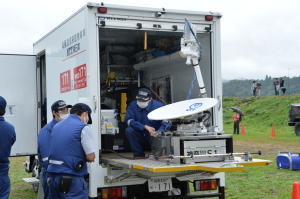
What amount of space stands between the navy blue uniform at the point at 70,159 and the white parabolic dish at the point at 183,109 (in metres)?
1.19

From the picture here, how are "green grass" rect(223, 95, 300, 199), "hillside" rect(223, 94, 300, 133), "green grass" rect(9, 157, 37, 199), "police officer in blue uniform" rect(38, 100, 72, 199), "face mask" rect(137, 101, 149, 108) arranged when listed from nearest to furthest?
"police officer in blue uniform" rect(38, 100, 72, 199) < "face mask" rect(137, 101, 149, 108) < "green grass" rect(223, 95, 300, 199) < "green grass" rect(9, 157, 37, 199) < "hillside" rect(223, 94, 300, 133)

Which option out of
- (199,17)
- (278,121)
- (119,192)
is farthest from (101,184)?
(278,121)

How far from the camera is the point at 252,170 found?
1269cm

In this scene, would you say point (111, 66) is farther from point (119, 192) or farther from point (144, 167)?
point (144, 167)

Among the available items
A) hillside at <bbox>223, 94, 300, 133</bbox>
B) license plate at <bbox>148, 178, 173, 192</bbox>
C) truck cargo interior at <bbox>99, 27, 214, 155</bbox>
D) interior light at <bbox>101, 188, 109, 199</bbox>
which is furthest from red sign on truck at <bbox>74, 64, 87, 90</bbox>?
hillside at <bbox>223, 94, 300, 133</bbox>

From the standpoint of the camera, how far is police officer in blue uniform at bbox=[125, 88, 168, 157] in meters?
7.11

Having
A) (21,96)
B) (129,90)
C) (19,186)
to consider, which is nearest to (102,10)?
(21,96)

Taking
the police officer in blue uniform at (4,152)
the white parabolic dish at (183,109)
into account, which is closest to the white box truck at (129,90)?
the white parabolic dish at (183,109)

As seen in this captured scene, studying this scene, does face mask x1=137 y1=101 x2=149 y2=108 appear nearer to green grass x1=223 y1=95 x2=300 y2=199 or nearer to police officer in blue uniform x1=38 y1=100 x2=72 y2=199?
police officer in blue uniform x1=38 y1=100 x2=72 y2=199

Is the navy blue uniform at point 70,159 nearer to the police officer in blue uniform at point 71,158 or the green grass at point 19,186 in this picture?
the police officer in blue uniform at point 71,158

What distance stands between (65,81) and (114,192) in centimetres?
190

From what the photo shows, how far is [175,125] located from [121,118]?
2.57 m

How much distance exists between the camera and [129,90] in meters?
9.70

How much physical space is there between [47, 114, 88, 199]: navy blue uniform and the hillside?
92.2ft
